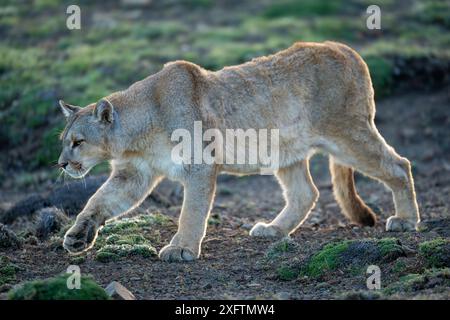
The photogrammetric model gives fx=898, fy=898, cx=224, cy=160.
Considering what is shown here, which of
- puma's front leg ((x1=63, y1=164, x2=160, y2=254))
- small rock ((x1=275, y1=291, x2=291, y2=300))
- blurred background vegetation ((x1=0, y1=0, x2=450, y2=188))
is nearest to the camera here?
small rock ((x1=275, y1=291, x2=291, y2=300))

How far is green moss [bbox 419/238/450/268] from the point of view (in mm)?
9242

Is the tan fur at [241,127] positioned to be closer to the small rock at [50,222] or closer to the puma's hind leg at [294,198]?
the puma's hind leg at [294,198]

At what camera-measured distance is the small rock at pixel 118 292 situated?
327 inches

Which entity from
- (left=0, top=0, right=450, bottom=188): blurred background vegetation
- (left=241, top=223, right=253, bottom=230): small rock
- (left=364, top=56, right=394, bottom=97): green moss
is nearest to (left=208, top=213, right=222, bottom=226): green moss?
(left=241, top=223, right=253, bottom=230): small rock

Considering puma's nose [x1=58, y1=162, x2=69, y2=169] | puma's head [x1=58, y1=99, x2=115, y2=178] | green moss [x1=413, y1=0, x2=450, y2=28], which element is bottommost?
puma's nose [x1=58, y1=162, x2=69, y2=169]

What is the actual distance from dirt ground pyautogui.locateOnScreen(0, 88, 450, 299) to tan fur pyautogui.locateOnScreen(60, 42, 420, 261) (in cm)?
38

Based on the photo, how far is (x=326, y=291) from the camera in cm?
900

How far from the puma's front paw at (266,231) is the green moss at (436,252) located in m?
2.48

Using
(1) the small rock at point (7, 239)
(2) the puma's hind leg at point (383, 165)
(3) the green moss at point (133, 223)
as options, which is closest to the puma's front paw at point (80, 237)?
(3) the green moss at point (133, 223)

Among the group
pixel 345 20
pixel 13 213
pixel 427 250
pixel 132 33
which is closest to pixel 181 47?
pixel 132 33

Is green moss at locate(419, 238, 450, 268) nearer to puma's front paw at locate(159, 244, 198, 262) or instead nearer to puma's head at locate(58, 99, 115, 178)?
puma's front paw at locate(159, 244, 198, 262)

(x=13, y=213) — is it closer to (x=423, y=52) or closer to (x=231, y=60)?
(x=231, y=60)

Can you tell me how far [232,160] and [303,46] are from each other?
2.00 m

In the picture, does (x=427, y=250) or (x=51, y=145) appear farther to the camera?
(x=51, y=145)
